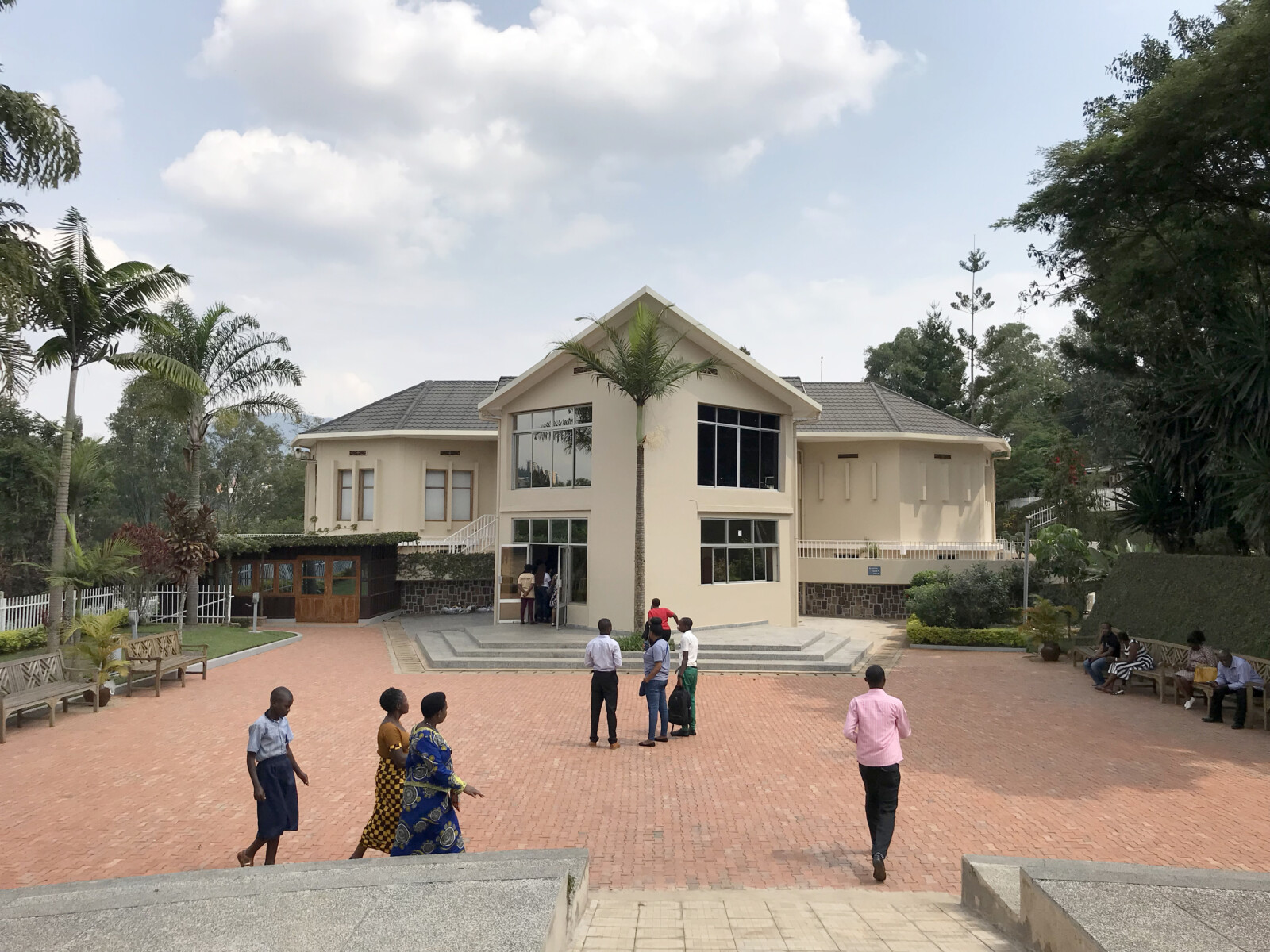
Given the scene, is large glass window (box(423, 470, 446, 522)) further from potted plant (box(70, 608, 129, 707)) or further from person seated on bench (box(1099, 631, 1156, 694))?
person seated on bench (box(1099, 631, 1156, 694))

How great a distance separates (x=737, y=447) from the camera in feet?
69.9

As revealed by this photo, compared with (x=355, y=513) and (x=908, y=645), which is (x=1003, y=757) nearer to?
(x=908, y=645)

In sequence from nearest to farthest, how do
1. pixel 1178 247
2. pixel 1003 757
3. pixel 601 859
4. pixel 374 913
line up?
pixel 374 913 → pixel 601 859 → pixel 1003 757 → pixel 1178 247

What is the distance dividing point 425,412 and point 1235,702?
25.1 m

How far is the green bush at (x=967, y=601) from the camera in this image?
70.8 feet

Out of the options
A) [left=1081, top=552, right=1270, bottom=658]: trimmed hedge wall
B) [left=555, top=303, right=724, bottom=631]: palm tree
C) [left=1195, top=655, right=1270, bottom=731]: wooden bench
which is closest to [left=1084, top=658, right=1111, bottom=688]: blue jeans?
[left=1081, top=552, right=1270, bottom=658]: trimmed hedge wall

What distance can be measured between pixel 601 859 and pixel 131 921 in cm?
356

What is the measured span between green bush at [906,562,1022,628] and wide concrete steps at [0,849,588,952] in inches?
710

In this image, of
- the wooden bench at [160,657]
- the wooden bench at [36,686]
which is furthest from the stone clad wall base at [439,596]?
the wooden bench at [36,686]

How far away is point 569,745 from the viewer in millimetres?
11047

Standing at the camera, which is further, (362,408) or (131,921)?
(362,408)

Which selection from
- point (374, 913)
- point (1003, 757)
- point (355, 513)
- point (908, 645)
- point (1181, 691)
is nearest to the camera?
point (374, 913)

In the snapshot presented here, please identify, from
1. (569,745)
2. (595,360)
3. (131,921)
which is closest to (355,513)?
(595,360)

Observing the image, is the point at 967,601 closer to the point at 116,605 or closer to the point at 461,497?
the point at 461,497
